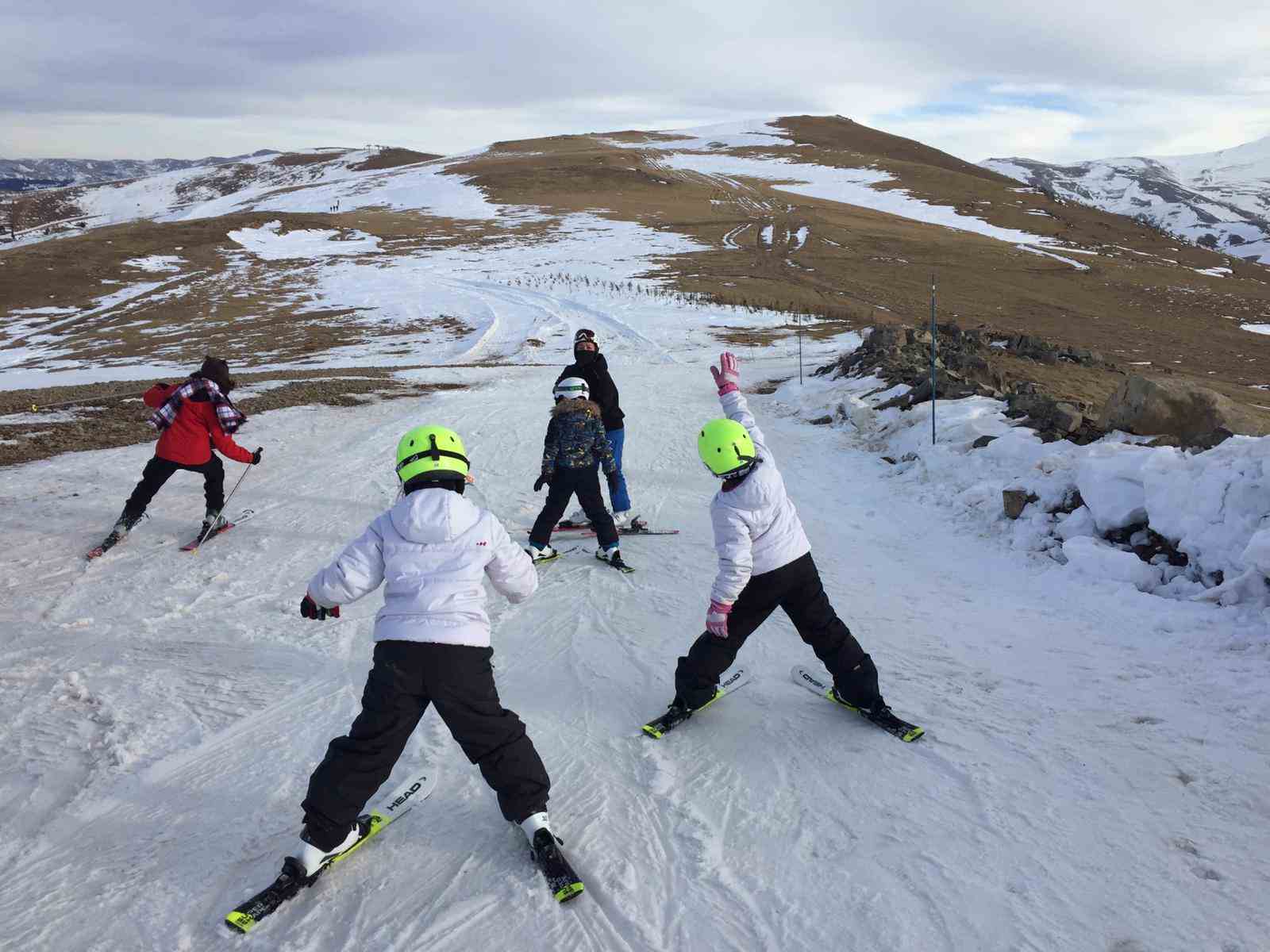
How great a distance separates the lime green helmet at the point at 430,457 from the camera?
10.9 feet

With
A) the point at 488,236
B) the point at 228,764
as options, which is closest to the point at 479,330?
the point at 228,764

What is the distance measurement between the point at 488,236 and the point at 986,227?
111 feet

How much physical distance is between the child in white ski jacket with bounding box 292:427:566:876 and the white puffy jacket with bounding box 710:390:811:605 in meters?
1.13

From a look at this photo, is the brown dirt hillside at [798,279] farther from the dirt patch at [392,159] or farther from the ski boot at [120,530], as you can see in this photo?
the dirt patch at [392,159]

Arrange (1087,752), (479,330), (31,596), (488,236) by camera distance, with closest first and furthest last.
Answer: (1087,752) < (31,596) < (479,330) < (488,236)

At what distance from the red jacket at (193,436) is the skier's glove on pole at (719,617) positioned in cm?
510

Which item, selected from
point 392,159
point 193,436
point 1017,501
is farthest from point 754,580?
point 392,159

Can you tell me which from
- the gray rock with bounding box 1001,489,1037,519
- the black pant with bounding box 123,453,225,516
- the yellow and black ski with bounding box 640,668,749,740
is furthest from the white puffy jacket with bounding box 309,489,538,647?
the gray rock with bounding box 1001,489,1037,519

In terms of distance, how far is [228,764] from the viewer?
13.4 ft

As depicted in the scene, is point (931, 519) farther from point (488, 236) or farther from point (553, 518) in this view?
point (488, 236)

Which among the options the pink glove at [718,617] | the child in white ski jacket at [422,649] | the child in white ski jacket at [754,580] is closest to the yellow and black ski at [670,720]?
the child in white ski jacket at [754,580]

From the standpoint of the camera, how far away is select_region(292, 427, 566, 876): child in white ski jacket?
3.14 m

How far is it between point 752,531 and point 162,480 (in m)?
6.01

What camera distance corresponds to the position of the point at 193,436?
711cm
